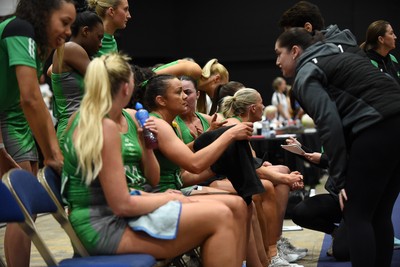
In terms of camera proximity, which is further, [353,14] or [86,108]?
[353,14]

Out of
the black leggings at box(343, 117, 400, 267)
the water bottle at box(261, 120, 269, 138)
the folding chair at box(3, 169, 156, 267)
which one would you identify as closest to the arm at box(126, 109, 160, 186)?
the folding chair at box(3, 169, 156, 267)

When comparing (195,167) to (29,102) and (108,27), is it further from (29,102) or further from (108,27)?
(108,27)

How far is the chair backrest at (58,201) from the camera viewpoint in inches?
111

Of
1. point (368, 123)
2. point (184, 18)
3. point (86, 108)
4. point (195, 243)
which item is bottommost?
point (184, 18)

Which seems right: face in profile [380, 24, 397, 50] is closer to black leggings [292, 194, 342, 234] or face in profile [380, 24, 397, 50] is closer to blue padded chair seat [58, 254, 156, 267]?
black leggings [292, 194, 342, 234]

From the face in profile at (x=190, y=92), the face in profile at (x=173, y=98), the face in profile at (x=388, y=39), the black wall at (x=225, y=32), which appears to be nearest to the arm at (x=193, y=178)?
the face in profile at (x=173, y=98)

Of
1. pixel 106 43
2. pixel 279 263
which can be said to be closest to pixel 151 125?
pixel 106 43

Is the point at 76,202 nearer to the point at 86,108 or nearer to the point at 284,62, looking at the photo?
the point at 86,108

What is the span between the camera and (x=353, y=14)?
46.5 ft

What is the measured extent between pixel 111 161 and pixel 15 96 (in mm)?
921

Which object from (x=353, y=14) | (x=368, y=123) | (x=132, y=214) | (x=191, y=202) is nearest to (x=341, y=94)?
(x=368, y=123)

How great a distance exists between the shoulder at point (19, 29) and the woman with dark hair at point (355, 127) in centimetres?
121

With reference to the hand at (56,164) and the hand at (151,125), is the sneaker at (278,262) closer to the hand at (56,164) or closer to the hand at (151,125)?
the hand at (151,125)

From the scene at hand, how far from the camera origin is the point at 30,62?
10.3 feet
